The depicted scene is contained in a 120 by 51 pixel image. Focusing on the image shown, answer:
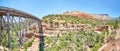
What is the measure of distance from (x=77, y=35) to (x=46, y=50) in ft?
26.1

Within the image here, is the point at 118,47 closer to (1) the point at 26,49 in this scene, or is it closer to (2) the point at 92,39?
(2) the point at 92,39

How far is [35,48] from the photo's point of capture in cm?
6688

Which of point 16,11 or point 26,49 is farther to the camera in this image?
point 26,49

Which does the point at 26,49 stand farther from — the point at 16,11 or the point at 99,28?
the point at 16,11

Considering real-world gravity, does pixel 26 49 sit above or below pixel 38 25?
below

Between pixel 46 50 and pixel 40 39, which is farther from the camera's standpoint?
pixel 40 39

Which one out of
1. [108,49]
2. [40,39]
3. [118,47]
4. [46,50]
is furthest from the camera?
[40,39]

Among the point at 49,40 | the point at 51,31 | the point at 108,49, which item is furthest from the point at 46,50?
the point at 108,49

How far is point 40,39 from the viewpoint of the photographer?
68.6 meters

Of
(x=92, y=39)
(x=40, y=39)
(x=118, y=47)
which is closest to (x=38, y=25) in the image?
(x=40, y=39)

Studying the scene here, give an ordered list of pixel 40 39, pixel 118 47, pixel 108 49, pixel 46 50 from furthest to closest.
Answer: pixel 40 39, pixel 46 50, pixel 108 49, pixel 118 47

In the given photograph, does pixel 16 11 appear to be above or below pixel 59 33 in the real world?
above

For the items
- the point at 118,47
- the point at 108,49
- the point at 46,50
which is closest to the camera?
the point at 118,47

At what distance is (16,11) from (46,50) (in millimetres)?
21649
